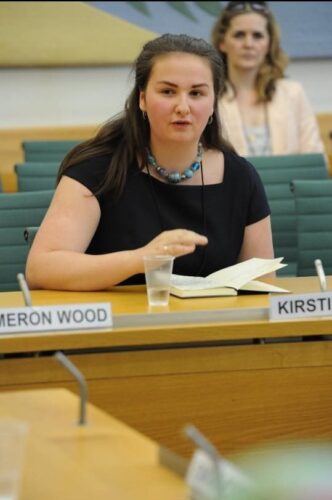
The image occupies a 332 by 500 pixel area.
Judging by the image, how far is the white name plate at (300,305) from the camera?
238 centimetres

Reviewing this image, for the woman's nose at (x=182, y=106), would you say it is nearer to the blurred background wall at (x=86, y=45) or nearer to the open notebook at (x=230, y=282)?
the open notebook at (x=230, y=282)

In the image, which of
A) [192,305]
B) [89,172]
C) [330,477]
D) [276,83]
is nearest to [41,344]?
[192,305]

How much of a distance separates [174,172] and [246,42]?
2.61 meters

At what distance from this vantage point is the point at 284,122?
216 inches

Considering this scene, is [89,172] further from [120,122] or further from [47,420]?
[47,420]

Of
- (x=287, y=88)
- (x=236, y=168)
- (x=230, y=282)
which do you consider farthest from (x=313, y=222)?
(x=287, y=88)

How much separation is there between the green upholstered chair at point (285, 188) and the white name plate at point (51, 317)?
1762 millimetres

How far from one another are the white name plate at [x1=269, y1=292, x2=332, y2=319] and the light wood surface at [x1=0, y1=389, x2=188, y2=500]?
2.39 ft

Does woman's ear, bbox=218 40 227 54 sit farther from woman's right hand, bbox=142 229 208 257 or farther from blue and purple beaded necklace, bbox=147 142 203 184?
woman's right hand, bbox=142 229 208 257

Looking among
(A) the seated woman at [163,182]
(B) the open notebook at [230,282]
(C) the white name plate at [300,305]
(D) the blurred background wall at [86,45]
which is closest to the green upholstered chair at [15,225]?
(A) the seated woman at [163,182]

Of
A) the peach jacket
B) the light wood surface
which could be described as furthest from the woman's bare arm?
the peach jacket

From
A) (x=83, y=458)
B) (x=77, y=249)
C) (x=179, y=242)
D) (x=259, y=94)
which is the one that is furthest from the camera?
(x=259, y=94)

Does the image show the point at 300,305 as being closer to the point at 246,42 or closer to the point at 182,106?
the point at 182,106

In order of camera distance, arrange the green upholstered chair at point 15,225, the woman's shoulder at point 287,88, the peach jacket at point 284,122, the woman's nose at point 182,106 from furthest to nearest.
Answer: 1. the woman's shoulder at point 287,88
2. the peach jacket at point 284,122
3. the green upholstered chair at point 15,225
4. the woman's nose at point 182,106
